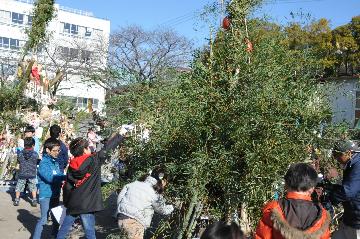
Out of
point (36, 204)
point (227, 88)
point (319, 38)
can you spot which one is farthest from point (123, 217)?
point (319, 38)

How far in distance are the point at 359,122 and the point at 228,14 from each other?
8.90 ft

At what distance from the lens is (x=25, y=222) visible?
Result: 8117 mm

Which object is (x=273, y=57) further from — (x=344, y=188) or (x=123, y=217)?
(x=123, y=217)

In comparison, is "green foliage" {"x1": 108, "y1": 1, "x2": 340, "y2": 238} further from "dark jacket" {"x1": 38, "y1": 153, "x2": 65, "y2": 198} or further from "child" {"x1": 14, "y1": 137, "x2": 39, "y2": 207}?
"child" {"x1": 14, "y1": 137, "x2": 39, "y2": 207}

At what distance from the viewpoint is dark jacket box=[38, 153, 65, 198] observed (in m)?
6.52

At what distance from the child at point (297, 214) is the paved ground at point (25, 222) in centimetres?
343

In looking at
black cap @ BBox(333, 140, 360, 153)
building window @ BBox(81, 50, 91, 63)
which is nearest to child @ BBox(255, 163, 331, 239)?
black cap @ BBox(333, 140, 360, 153)

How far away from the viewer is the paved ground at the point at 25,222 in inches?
282

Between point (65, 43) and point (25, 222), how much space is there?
41.3 meters

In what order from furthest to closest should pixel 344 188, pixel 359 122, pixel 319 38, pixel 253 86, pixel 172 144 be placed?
pixel 319 38 → pixel 359 122 → pixel 172 144 → pixel 253 86 → pixel 344 188

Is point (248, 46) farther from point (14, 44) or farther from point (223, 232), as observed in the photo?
point (14, 44)

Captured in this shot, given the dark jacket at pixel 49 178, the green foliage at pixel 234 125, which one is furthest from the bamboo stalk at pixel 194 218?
the dark jacket at pixel 49 178

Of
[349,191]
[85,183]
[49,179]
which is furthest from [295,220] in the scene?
[49,179]

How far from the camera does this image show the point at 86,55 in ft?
140
